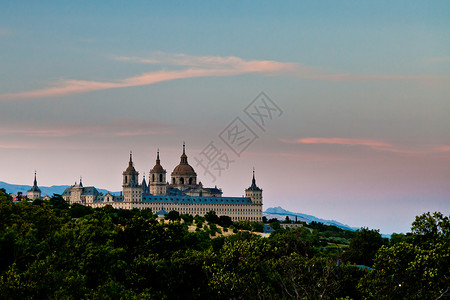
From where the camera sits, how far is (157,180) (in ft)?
617

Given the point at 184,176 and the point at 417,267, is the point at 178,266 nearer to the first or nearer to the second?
the point at 417,267

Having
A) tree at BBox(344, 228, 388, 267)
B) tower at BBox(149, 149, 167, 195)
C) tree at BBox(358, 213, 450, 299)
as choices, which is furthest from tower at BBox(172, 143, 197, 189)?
tree at BBox(358, 213, 450, 299)

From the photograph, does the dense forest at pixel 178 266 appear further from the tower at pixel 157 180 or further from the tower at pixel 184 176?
the tower at pixel 184 176

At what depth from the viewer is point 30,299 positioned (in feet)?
97.6

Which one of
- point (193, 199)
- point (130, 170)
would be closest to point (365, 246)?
point (193, 199)

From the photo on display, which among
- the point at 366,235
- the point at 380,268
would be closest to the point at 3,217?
the point at 380,268

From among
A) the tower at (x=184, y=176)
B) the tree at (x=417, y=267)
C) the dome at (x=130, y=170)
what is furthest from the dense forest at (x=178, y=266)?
the tower at (x=184, y=176)

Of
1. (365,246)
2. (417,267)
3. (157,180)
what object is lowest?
(417,267)

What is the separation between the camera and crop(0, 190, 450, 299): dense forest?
29250 millimetres

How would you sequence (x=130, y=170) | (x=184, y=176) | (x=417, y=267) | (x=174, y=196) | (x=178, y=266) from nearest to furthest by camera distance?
(x=417, y=267)
(x=178, y=266)
(x=174, y=196)
(x=130, y=170)
(x=184, y=176)

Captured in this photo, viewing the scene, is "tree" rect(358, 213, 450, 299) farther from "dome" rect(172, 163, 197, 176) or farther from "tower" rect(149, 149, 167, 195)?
"dome" rect(172, 163, 197, 176)

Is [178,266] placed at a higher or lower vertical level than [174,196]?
lower

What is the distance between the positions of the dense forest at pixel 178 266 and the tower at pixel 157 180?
136 meters

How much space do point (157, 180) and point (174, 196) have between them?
10.9 meters
